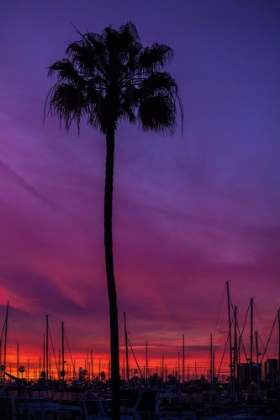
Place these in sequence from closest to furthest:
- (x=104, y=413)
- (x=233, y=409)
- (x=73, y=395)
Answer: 1. (x=104, y=413)
2. (x=73, y=395)
3. (x=233, y=409)

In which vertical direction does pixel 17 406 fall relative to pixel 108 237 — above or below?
below

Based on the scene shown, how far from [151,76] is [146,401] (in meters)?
18.9

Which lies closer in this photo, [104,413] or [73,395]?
[104,413]

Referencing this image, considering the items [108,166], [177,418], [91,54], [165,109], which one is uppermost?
[91,54]

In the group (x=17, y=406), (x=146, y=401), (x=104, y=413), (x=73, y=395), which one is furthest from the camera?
(x=73, y=395)

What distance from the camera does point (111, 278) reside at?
28266mm

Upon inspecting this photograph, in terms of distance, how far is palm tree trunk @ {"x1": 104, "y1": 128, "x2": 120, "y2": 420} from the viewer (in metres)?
27.4

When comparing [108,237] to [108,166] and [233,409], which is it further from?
[233,409]

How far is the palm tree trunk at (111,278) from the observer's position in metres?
27.4

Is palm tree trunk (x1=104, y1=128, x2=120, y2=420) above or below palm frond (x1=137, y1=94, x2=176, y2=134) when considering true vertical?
below

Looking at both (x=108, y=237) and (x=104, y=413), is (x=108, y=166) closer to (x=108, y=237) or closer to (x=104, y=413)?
(x=108, y=237)

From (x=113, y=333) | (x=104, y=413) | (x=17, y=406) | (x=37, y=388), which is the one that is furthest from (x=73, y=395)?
(x=113, y=333)

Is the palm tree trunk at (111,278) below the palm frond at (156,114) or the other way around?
below

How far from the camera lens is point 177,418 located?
128 feet
